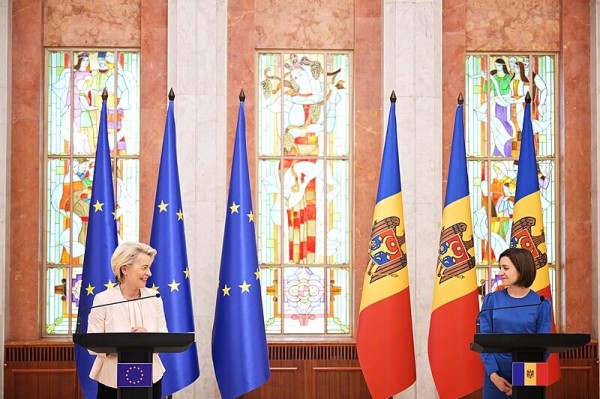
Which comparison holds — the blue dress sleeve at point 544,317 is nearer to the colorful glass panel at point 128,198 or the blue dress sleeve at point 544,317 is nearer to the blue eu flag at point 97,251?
the blue eu flag at point 97,251

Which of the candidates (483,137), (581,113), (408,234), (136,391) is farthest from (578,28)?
(136,391)

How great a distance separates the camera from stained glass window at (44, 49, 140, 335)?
6.86 meters

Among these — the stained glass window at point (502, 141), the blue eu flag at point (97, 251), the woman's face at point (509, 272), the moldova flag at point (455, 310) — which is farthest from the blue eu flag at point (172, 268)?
the stained glass window at point (502, 141)

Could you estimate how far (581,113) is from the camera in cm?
686

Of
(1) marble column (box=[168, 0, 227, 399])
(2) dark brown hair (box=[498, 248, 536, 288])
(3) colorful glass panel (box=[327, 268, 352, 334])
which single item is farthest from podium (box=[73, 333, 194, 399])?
(3) colorful glass panel (box=[327, 268, 352, 334])

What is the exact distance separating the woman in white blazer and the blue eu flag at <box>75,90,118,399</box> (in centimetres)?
153

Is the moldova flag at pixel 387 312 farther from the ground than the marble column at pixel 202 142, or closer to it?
closer to it

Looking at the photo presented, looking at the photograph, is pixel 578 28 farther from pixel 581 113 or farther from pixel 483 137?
pixel 483 137

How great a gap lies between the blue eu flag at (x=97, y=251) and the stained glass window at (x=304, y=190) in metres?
1.48

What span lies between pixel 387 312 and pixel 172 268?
4.95 ft

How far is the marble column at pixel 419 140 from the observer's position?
6.58 m

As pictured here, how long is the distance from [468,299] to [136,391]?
106 inches

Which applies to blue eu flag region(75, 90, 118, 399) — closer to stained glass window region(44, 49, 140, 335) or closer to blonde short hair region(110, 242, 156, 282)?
stained glass window region(44, 49, 140, 335)

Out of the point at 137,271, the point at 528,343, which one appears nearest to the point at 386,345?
the point at 528,343
